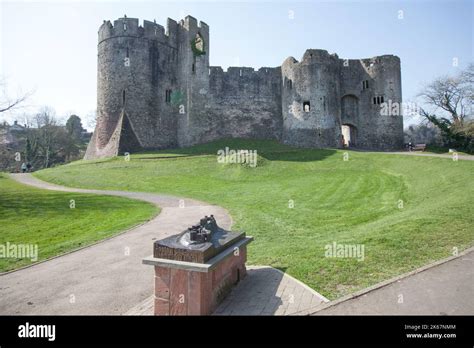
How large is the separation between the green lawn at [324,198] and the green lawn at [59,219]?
4.72 m

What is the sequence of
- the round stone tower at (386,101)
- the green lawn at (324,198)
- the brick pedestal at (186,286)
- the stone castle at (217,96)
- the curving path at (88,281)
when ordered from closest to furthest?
1. the brick pedestal at (186,286)
2. the curving path at (88,281)
3. the green lawn at (324,198)
4. the stone castle at (217,96)
5. the round stone tower at (386,101)

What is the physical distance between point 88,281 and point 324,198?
511 inches

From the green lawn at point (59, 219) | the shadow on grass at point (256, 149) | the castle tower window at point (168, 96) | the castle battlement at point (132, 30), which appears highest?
the castle battlement at point (132, 30)

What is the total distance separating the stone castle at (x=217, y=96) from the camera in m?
39.9

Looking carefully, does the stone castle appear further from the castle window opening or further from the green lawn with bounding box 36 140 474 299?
the green lawn with bounding box 36 140 474 299

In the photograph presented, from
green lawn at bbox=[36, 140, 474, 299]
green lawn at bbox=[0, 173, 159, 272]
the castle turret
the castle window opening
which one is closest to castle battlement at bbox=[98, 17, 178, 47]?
green lawn at bbox=[36, 140, 474, 299]

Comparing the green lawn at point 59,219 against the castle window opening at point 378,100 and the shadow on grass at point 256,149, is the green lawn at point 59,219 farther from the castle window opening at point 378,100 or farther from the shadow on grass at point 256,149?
the castle window opening at point 378,100

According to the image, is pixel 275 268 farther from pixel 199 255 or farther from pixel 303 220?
pixel 303 220

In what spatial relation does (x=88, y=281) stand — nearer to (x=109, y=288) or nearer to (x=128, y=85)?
(x=109, y=288)

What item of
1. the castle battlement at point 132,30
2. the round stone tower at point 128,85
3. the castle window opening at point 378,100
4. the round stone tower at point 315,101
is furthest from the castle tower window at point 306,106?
the castle battlement at point 132,30

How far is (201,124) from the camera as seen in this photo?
42.7 metres

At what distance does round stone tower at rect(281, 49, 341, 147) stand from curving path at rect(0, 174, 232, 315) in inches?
1179

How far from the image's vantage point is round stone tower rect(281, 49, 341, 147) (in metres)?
39.3
